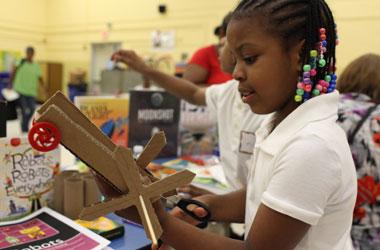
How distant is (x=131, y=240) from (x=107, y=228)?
75 millimetres

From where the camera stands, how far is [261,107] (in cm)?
76

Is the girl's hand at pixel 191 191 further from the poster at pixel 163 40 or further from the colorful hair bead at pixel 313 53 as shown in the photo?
the poster at pixel 163 40

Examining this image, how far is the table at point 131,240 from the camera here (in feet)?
3.14

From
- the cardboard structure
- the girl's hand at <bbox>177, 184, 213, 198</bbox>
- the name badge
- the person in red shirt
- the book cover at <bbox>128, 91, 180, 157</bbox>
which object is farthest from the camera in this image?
the person in red shirt

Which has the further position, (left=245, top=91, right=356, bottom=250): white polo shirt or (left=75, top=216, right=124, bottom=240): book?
(left=75, top=216, right=124, bottom=240): book

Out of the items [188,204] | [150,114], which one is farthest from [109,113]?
[188,204]

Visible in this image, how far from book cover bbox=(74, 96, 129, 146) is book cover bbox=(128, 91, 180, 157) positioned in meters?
0.03

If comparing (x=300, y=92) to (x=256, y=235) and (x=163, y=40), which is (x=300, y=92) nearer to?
(x=256, y=235)

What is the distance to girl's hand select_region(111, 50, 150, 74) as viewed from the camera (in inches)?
61.4

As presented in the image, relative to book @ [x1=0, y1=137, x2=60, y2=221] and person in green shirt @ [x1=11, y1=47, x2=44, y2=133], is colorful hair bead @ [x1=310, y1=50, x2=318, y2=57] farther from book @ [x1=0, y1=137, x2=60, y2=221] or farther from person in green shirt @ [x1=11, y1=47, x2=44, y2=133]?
person in green shirt @ [x1=11, y1=47, x2=44, y2=133]

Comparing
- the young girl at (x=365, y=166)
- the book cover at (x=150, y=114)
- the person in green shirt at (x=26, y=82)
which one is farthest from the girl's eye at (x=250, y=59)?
the person in green shirt at (x=26, y=82)

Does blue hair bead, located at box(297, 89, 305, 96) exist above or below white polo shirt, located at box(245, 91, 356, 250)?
above

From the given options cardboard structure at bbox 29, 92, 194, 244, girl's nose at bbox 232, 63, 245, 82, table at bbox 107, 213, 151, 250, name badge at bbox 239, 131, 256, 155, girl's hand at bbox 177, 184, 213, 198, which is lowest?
table at bbox 107, 213, 151, 250

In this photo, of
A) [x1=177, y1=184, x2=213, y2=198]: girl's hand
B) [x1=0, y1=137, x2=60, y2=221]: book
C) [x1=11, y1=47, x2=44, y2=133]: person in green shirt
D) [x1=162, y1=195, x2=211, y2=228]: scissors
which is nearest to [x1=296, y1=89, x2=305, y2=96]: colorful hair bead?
[x1=162, y1=195, x2=211, y2=228]: scissors
